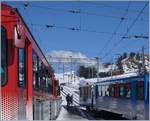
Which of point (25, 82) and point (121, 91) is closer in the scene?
point (25, 82)

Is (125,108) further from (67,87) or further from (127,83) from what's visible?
(67,87)

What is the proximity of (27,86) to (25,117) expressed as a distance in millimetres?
1009

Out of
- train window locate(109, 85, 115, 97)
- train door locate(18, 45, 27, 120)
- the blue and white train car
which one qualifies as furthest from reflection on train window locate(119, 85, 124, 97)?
train door locate(18, 45, 27, 120)

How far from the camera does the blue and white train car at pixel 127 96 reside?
82.2 ft

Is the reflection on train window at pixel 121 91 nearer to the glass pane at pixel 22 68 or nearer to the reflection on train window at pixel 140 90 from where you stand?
the reflection on train window at pixel 140 90

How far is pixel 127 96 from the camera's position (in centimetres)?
2897

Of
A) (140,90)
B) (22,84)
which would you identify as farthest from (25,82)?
(140,90)

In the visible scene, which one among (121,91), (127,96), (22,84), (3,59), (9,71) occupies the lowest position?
(127,96)

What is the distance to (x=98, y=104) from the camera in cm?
4219

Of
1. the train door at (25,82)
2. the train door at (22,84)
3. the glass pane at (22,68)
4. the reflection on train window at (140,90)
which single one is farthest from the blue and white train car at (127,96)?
the glass pane at (22,68)

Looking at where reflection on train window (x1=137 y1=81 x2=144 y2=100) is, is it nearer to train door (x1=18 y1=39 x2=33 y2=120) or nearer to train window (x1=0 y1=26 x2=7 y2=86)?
train door (x1=18 y1=39 x2=33 y2=120)

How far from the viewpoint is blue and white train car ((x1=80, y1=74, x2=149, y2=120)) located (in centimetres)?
2506

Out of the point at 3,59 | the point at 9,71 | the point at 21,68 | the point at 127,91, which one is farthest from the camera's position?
the point at 127,91

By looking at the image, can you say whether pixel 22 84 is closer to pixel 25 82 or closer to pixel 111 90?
pixel 25 82
